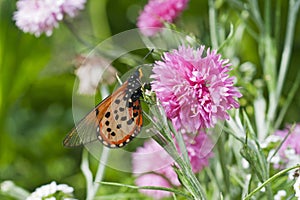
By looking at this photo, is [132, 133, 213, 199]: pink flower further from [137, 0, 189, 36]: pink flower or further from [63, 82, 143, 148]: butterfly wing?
[137, 0, 189, 36]: pink flower

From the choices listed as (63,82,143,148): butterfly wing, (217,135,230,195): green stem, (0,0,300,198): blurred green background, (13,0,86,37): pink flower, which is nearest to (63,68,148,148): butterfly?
(63,82,143,148): butterfly wing

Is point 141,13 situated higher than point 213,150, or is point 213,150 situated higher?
point 141,13

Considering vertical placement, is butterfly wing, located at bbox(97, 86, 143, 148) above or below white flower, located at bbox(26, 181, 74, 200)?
above

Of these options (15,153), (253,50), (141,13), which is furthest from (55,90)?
(141,13)

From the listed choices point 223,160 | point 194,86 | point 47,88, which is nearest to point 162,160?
point 223,160

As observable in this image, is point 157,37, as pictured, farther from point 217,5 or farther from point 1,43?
point 1,43

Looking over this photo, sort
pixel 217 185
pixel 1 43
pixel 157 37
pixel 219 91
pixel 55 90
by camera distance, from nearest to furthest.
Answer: pixel 219 91, pixel 217 185, pixel 157 37, pixel 1 43, pixel 55 90

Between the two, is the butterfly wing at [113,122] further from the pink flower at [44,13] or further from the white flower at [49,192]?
the pink flower at [44,13]
